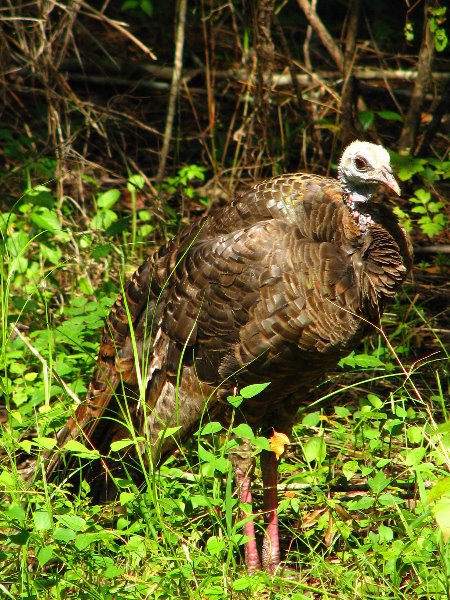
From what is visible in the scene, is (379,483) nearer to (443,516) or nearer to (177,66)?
(443,516)

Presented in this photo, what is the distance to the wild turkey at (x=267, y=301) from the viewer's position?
10.2 feet

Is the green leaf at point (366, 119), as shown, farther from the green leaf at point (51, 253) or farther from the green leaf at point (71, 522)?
the green leaf at point (71, 522)

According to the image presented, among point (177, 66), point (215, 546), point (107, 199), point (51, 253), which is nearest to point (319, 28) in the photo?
point (177, 66)

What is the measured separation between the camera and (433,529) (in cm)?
289

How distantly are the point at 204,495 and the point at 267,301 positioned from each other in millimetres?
890

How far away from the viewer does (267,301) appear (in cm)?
313

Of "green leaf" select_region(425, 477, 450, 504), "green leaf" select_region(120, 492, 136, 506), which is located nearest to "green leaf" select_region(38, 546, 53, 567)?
"green leaf" select_region(120, 492, 136, 506)

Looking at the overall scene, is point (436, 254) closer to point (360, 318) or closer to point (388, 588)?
point (360, 318)

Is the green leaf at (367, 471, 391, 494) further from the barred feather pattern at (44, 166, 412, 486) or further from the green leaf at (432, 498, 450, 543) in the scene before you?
the green leaf at (432, 498, 450, 543)

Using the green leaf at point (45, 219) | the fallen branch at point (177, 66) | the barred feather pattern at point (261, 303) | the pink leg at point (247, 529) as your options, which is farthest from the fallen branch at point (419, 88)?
the pink leg at point (247, 529)

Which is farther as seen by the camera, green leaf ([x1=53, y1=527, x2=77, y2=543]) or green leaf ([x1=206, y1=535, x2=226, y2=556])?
green leaf ([x1=206, y1=535, x2=226, y2=556])

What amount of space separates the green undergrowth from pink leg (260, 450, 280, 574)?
0.32ft

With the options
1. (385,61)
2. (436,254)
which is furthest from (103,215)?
(385,61)

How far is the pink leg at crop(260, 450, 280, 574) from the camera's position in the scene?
341 centimetres
